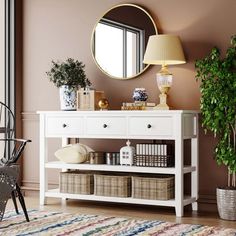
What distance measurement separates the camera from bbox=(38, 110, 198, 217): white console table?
414 cm

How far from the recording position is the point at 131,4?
15.6 feet

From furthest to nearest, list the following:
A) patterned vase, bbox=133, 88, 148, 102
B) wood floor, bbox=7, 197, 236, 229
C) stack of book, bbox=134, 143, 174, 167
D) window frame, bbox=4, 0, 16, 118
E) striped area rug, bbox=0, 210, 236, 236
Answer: window frame, bbox=4, 0, 16, 118, patterned vase, bbox=133, 88, 148, 102, stack of book, bbox=134, 143, 174, 167, wood floor, bbox=7, 197, 236, 229, striped area rug, bbox=0, 210, 236, 236

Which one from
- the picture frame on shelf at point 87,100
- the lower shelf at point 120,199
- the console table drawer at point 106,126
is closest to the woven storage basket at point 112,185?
the lower shelf at point 120,199

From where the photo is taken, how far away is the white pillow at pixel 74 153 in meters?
4.58

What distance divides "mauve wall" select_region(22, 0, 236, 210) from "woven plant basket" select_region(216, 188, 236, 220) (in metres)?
0.37

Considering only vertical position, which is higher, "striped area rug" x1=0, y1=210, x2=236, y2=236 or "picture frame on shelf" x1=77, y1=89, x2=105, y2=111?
"picture frame on shelf" x1=77, y1=89, x2=105, y2=111

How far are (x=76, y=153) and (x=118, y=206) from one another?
0.60 m

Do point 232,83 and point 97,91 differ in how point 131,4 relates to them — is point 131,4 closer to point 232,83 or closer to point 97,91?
point 97,91

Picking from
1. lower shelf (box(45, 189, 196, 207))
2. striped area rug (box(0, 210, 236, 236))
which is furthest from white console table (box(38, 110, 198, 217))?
striped area rug (box(0, 210, 236, 236))

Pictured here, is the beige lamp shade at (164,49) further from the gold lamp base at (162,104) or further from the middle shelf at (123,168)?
the middle shelf at (123,168)

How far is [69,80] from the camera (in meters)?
4.74

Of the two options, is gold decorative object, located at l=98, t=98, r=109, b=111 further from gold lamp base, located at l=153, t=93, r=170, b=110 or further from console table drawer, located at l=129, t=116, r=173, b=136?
gold lamp base, located at l=153, t=93, r=170, b=110

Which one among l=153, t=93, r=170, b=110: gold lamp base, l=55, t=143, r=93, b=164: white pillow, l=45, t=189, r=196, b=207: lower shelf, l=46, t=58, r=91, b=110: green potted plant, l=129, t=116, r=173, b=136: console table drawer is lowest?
l=45, t=189, r=196, b=207: lower shelf

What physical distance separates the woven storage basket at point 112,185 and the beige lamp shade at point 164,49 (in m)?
1.03
